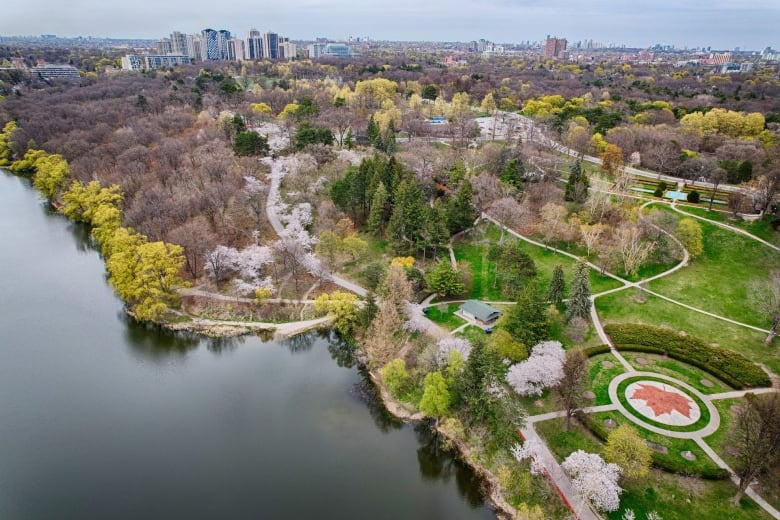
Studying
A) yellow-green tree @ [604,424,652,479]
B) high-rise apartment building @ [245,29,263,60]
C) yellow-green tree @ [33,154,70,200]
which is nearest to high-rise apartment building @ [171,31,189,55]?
high-rise apartment building @ [245,29,263,60]

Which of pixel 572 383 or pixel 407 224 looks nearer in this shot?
pixel 572 383

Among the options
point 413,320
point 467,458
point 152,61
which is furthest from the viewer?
point 152,61

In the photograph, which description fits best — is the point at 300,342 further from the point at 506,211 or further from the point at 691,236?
the point at 691,236

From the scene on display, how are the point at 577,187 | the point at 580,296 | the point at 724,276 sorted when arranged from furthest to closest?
1. the point at 577,187
2. the point at 724,276
3. the point at 580,296

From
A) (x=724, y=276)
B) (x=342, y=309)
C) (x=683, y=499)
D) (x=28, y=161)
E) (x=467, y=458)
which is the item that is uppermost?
(x=28, y=161)

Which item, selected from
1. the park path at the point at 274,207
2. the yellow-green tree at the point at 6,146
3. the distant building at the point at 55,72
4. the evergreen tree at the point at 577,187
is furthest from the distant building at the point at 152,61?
the evergreen tree at the point at 577,187

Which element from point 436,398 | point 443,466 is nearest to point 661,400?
point 436,398
